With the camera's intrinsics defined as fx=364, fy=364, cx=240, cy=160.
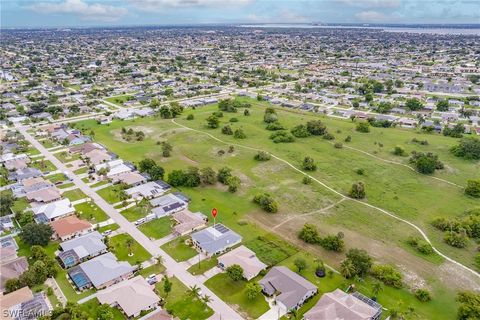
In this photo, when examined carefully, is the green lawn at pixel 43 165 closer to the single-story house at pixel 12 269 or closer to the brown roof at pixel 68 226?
the brown roof at pixel 68 226

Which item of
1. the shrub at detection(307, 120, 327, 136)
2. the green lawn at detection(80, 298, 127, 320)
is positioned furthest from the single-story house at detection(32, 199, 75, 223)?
the shrub at detection(307, 120, 327, 136)

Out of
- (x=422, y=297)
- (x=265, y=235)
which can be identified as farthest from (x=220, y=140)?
(x=422, y=297)

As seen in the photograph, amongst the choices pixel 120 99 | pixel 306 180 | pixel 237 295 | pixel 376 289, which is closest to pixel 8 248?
pixel 237 295

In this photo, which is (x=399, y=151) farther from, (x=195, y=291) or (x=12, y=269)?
(x=12, y=269)

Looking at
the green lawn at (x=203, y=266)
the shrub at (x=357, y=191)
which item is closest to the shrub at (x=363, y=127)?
the shrub at (x=357, y=191)

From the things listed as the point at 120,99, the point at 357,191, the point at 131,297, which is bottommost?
the point at 131,297

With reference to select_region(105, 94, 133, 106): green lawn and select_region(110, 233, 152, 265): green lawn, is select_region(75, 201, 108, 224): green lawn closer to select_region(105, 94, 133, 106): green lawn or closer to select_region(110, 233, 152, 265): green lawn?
select_region(110, 233, 152, 265): green lawn
